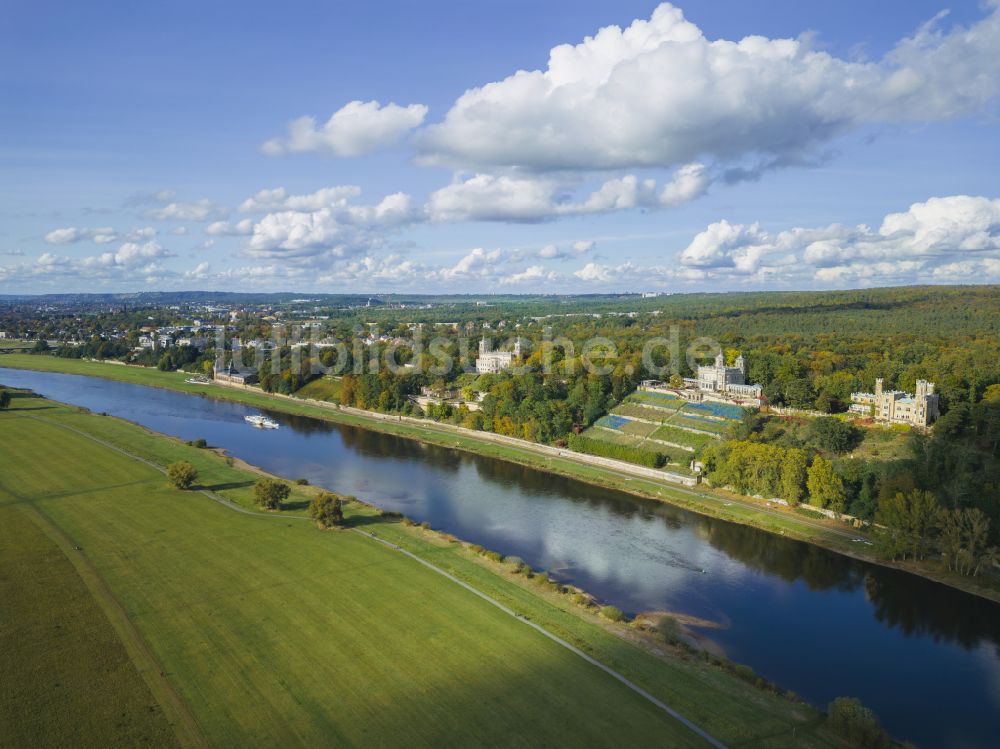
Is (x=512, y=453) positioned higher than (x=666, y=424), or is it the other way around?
(x=666, y=424)

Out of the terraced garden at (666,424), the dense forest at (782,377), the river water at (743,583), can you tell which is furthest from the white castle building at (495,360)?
the river water at (743,583)

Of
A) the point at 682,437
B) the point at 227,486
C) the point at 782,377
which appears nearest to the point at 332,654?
the point at 227,486

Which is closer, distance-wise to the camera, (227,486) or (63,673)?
(63,673)

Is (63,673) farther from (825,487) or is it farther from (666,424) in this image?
(666,424)

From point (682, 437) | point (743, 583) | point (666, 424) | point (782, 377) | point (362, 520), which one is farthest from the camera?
point (782, 377)

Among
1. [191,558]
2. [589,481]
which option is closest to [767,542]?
[589,481]

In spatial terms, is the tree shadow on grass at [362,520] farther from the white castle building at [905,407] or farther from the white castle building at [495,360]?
the white castle building at [495,360]
